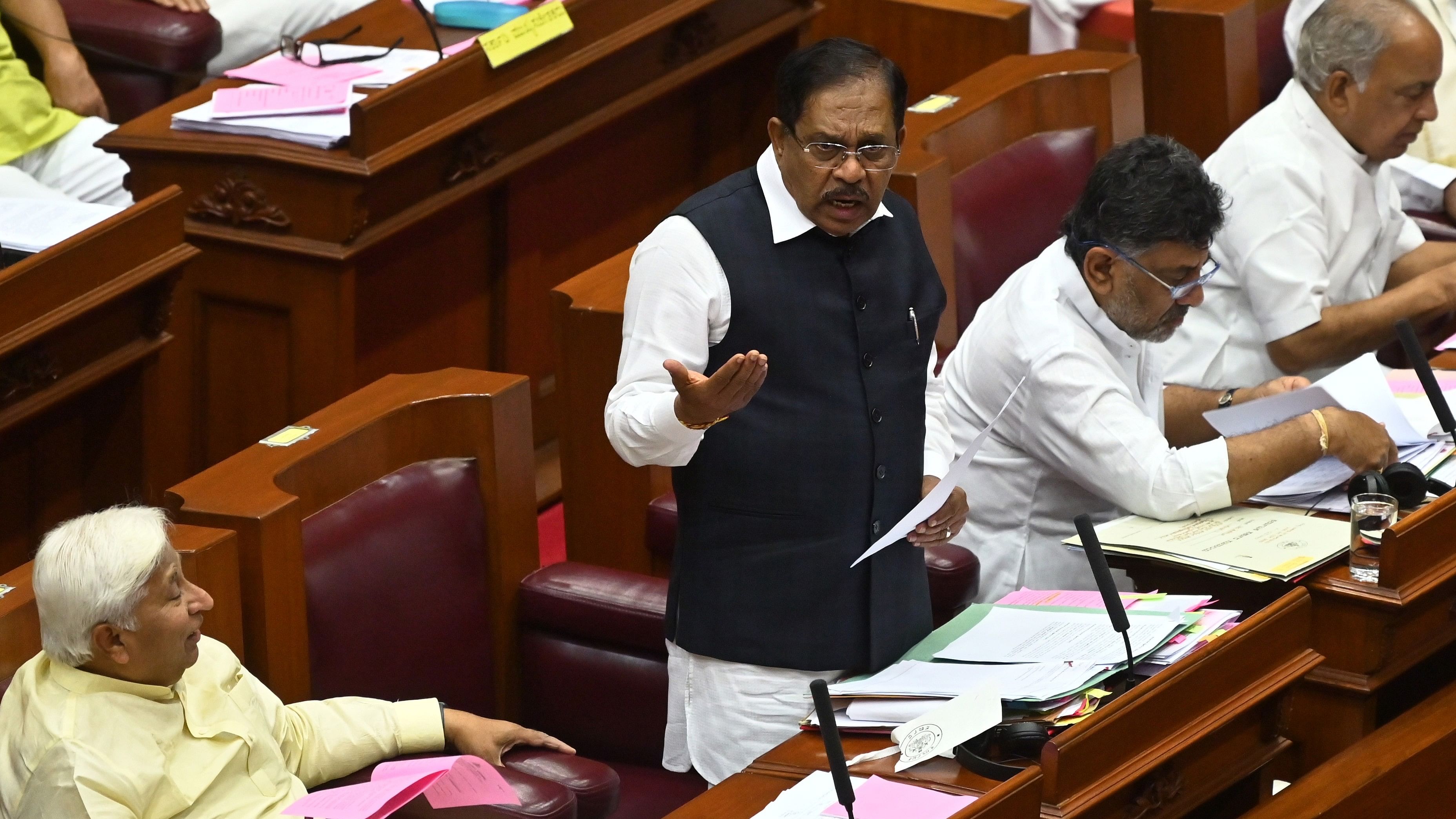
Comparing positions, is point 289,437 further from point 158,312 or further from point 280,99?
point 280,99

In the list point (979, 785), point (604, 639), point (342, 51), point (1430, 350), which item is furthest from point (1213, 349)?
point (342, 51)

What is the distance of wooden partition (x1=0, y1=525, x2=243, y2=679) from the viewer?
182 cm

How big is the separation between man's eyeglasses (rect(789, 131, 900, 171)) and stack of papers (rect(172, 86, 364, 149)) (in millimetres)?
1397

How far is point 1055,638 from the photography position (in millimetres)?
1917

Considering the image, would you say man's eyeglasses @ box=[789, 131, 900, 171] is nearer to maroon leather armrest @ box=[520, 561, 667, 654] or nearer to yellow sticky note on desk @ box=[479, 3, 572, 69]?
maroon leather armrest @ box=[520, 561, 667, 654]

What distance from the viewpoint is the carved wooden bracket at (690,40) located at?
12.0 feet

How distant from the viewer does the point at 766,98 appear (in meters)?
3.93

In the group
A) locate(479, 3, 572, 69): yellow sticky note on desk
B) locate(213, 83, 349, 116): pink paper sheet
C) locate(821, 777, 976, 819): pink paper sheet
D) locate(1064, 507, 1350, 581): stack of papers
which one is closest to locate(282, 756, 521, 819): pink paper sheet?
locate(821, 777, 976, 819): pink paper sheet

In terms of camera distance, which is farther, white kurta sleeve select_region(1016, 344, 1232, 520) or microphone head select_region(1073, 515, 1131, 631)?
white kurta sleeve select_region(1016, 344, 1232, 520)

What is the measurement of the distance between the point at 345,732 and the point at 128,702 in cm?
27

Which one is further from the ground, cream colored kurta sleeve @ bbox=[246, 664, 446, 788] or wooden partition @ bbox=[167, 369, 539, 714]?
wooden partition @ bbox=[167, 369, 539, 714]

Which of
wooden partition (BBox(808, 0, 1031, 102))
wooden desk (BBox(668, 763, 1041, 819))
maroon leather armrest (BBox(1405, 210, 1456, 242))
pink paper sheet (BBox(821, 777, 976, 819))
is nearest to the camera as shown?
wooden desk (BBox(668, 763, 1041, 819))

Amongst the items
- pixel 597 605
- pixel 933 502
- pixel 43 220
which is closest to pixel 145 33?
pixel 43 220

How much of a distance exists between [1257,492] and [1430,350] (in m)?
1.11
